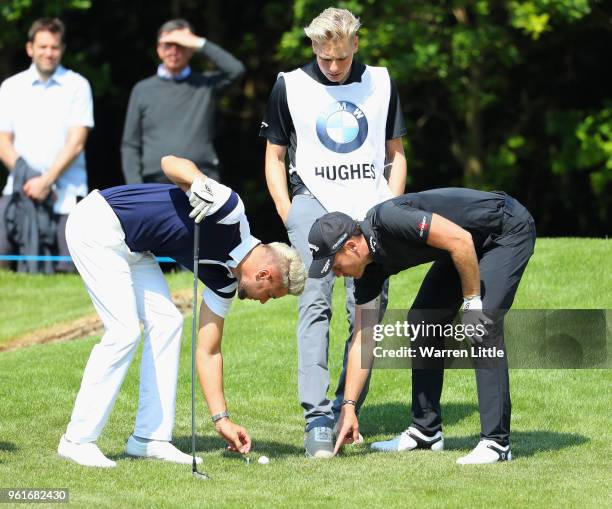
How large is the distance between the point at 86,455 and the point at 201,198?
1.61 metres


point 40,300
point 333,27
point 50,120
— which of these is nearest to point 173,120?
point 50,120

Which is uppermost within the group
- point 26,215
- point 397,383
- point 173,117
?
point 173,117

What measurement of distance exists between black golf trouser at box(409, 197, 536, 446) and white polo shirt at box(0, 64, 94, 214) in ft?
21.8

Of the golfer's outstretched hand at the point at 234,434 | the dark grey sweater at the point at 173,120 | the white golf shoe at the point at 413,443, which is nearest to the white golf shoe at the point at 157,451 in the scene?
the golfer's outstretched hand at the point at 234,434

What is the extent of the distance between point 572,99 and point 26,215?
10942 millimetres

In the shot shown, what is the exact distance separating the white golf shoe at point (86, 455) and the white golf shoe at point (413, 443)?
1742 millimetres

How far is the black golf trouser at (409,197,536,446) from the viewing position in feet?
26.2

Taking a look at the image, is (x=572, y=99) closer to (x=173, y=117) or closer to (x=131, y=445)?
(x=173, y=117)

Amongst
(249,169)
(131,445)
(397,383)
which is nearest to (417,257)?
(131,445)

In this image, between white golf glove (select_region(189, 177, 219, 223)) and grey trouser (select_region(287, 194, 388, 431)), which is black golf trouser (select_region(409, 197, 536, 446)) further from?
white golf glove (select_region(189, 177, 219, 223))

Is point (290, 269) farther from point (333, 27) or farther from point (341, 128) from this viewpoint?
point (333, 27)

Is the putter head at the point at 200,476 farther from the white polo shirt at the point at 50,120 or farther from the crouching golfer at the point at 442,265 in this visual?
the white polo shirt at the point at 50,120

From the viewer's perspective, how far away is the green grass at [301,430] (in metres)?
7.15

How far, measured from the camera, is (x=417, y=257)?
7.84 metres
